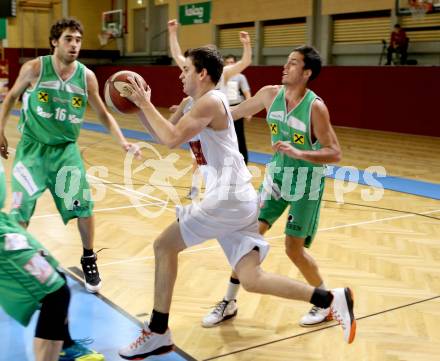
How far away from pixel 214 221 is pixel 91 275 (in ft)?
5.03

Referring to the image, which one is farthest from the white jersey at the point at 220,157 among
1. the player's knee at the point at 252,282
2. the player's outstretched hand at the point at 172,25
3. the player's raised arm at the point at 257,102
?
the player's outstretched hand at the point at 172,25

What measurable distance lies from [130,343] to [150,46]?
25048mm

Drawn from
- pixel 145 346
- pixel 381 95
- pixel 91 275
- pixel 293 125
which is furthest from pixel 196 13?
pixel 145 346

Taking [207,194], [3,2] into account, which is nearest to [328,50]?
[3,2]

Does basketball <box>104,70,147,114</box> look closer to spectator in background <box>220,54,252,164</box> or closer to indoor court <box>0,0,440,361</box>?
indoor court <box>0,0,440,361</box>

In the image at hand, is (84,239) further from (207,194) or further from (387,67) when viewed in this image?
(387,67)

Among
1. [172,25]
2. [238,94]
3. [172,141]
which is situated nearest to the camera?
[172,141]

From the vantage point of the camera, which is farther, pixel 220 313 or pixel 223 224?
pixel 220 313

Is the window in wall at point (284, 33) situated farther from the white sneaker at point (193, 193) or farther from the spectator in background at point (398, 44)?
the white sneaker at point (193, 193)

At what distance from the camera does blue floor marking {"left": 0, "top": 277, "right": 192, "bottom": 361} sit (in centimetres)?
335

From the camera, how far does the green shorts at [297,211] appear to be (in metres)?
3.83

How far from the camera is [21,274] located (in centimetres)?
245

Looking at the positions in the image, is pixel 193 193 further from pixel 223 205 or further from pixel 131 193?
pixel 223 205

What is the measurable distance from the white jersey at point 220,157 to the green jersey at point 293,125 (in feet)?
2.08
